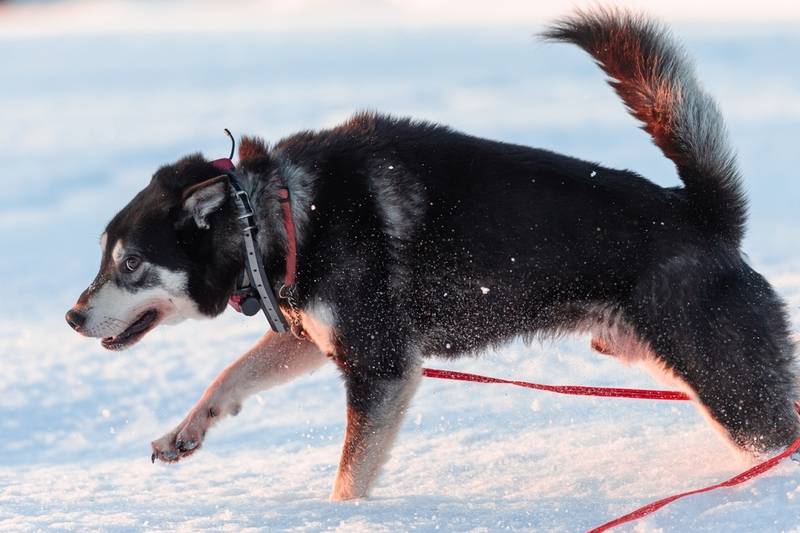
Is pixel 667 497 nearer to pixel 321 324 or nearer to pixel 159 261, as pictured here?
pixel 321 324

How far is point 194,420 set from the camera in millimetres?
3895

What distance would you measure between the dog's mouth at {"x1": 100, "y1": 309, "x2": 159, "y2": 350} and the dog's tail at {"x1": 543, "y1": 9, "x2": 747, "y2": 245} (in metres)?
1.70

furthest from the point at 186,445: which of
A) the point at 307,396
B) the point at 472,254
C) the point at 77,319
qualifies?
the point at 307,396

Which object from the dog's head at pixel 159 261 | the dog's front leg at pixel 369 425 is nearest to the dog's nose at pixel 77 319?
the dog's head at pixel 159 261

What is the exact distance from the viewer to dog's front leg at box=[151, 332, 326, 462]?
152 inches

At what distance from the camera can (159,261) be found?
3660 millimetres

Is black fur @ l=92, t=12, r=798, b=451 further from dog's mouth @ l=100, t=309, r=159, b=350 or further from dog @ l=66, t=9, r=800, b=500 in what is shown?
dog's mouth @ l=100, t=309, r=159, b=350

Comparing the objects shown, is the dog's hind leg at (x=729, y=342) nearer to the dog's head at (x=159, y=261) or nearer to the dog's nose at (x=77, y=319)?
the dog's head at (x=159, y=261)

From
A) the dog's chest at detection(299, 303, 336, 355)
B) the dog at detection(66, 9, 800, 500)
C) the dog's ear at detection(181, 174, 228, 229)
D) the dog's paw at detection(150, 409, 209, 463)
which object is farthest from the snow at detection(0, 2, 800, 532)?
the dog's ear at detection(181, 174, 228, 229)

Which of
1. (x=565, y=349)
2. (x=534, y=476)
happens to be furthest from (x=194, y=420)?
(x=565, y=349)

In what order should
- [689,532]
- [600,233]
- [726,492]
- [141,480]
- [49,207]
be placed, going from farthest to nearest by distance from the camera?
[49,207] < [141,480] < [600,233] < [726,492] < [689,532]

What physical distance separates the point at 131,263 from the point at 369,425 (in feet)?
3.27

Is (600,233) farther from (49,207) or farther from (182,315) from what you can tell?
(49,207)

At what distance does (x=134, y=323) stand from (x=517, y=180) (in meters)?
1.44
